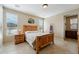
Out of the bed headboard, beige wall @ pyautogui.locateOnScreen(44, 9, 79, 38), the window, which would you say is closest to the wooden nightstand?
the window

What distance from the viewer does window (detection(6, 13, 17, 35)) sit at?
582 centimetres

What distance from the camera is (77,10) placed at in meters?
5.59

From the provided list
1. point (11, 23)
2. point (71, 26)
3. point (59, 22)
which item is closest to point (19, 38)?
point (11, 23)

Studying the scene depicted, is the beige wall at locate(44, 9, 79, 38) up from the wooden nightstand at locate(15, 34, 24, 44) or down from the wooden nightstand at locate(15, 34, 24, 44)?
up

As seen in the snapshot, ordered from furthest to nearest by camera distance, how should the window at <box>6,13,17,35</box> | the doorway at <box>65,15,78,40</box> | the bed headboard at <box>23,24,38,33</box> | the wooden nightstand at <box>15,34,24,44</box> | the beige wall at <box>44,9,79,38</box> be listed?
1. the doorway at <box>65,15,78,40</box>
2. the beige wall at <box>44,9,79,38</box>
3. the bed headboard at <box>23,24,38,33</box>
4. the window at <box>6,13,17,35</box>
5. the wooden nightstand at <box>15,34,24,44</box>

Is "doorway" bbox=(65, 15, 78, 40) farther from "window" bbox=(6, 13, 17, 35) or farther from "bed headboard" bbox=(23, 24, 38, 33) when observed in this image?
"window" bbox=(6, 13, 17, 35)

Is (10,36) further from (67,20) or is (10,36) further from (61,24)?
(67,20)

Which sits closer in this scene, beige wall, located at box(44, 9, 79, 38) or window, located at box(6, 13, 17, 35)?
window, located at box(6, 13, 17, 35)

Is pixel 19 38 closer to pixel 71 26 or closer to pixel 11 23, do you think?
pixel 11 23

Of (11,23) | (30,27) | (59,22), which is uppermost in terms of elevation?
(59,22)

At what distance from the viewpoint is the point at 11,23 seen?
19.9ft

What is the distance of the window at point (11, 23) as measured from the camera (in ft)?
19.1
